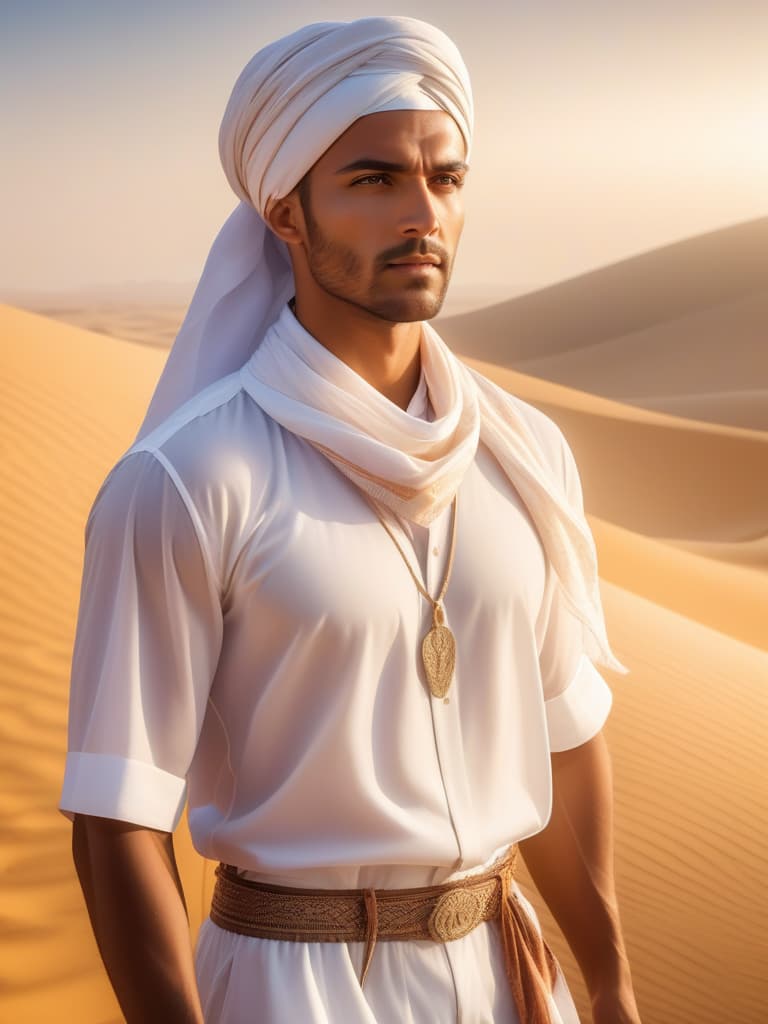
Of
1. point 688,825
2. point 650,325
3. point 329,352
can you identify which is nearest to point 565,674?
point 329,352

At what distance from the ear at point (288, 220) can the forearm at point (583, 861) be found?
1.07 m

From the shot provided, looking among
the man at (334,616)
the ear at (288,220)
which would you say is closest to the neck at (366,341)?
the man at (334,616)

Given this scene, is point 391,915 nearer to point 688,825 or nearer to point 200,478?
point 200,478

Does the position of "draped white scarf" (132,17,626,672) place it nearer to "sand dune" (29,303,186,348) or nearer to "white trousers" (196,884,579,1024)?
"white trousers" (196,884,579,1024)

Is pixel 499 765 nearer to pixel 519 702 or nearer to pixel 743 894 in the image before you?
pixel 519 702

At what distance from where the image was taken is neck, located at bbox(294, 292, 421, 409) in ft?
7.55

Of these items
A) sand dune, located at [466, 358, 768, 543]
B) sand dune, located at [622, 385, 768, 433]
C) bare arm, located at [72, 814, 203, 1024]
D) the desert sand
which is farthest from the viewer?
sand dune, located at [622, 385, 768, 433]

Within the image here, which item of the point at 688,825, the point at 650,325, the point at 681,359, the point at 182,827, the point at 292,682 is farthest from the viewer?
the point at 650,325

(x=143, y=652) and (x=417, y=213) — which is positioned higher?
(x=417, y=213)

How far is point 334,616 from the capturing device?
2.00 metres

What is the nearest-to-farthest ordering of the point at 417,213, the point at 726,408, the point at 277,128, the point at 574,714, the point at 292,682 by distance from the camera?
the point at 292,682 → the point at 417,213 → the point at 277,128 → the point at 574,714 → the point at 726,408

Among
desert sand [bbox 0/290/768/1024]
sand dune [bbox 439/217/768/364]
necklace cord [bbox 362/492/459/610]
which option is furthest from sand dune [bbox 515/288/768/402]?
necklace cord [bbox 362/492/459/610]

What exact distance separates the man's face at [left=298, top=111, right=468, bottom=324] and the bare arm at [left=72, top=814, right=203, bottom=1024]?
939 mm

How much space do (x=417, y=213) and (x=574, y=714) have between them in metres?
0.95
